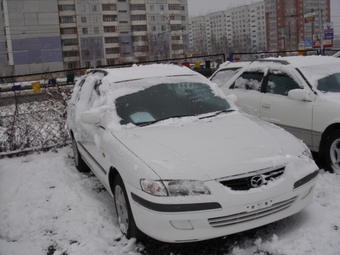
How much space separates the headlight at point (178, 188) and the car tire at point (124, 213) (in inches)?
20.6

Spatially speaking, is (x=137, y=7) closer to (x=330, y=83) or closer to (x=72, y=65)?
(x=72, y=65)

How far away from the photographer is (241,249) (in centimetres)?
335

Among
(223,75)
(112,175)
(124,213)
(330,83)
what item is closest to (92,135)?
(112,175)

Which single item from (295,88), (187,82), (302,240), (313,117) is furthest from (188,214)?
(295,88)

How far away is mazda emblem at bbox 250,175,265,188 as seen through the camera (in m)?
3.22

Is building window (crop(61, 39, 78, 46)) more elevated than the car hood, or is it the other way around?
building window (crop(61, 39, 78, 46))

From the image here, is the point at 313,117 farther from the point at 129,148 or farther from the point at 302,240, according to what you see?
the point at 129,148

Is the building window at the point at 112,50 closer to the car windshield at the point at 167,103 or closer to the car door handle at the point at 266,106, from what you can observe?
the car door handle at the point at 266,106

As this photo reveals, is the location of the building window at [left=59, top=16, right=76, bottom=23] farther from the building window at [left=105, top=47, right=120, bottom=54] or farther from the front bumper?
the front bumper

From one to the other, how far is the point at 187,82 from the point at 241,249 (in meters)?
2.44

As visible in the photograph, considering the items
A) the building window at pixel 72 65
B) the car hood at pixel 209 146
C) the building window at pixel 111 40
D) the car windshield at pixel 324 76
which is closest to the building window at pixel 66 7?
the building window at pixel 111 40

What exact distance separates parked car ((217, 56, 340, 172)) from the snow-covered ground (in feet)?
1.91

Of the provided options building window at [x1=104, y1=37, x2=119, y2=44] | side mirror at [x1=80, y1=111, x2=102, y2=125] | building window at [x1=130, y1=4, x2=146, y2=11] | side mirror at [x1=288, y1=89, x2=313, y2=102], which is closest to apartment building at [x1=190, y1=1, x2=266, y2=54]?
building window at [x1=130, y1=4, x2=146, y2=11]

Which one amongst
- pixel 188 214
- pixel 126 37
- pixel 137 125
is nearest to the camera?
pixel 188 214
